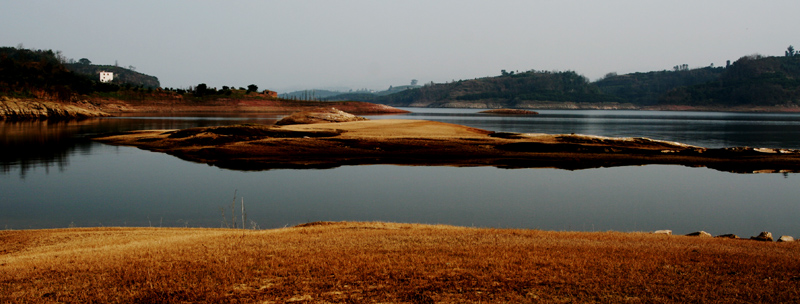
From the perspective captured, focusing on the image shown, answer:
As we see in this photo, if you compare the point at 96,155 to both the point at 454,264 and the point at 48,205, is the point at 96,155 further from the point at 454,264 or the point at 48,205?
the point at 454,264

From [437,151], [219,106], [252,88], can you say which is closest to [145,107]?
[219,106]

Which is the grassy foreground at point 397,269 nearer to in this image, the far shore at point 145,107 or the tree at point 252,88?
the far shore at point 145,107

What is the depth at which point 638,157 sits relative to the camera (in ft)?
109

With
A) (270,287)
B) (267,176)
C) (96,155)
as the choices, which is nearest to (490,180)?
(267,176)

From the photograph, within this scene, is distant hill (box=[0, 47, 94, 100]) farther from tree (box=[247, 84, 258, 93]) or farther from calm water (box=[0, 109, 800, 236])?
calm water (box=[0, 109, 800, 236])

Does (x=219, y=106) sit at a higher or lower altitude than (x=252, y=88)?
lower

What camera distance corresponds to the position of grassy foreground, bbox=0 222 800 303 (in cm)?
754

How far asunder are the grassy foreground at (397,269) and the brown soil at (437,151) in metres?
18.5

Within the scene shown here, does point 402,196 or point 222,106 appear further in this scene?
point 222,106

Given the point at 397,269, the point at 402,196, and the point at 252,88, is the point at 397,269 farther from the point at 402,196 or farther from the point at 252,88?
the point at 252,88

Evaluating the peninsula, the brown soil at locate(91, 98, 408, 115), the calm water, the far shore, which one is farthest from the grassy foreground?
the brown soil at locate(91, 98, 408, 115)

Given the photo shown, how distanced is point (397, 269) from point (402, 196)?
12978 millimetres

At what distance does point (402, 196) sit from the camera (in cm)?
2181

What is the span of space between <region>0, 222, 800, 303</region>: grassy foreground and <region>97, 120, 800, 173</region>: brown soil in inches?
730
